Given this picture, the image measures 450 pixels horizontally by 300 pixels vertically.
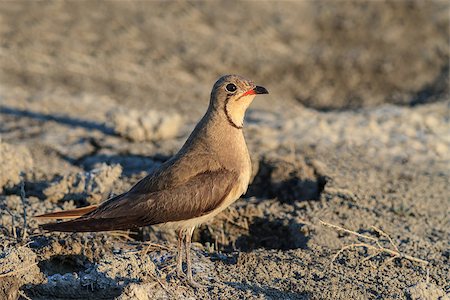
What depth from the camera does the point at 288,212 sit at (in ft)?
15.8

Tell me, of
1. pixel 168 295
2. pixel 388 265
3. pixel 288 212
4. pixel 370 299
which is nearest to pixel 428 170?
pixel 288 212

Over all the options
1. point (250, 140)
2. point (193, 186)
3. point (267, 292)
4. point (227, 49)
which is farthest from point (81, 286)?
point (227, 49)

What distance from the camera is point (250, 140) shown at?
641cm

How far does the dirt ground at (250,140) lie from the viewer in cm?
388

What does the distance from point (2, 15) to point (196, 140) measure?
21.4 ft

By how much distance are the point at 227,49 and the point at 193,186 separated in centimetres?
560

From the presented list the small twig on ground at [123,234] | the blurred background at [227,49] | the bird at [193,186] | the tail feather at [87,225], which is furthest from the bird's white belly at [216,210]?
the blurred background at [227,49]

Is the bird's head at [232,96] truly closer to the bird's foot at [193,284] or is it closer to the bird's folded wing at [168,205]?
the bird's folded wing at [168,205]

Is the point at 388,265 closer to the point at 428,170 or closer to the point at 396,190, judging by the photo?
the point at 396,190

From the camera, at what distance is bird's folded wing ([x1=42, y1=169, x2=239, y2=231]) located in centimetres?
375

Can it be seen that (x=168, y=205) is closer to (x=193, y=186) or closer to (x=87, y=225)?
(x=193, y=186)

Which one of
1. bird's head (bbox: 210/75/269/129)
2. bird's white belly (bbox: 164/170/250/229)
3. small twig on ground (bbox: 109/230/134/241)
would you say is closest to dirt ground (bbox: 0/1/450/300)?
small twig on ground (bbox: 109/230/134/241)

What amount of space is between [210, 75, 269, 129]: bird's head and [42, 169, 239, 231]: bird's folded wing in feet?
1.32

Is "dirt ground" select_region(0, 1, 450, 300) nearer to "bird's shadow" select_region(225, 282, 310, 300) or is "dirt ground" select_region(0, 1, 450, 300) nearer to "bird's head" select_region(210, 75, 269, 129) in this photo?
"bird's shadow" select_region(225, 282, 310, 300)
